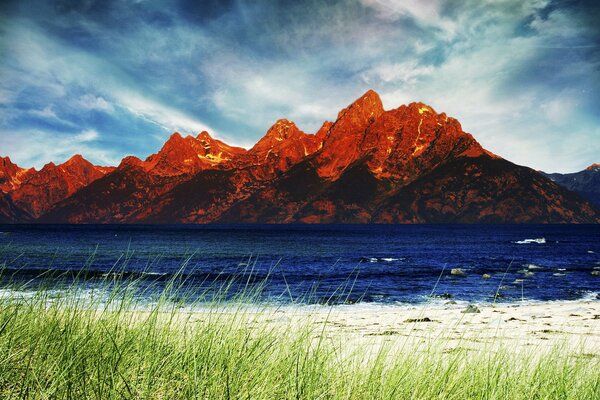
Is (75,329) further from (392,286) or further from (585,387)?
(392,286)

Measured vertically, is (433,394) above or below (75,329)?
below

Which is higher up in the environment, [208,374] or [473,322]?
[208,374]

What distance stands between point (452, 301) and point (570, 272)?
23504 mm

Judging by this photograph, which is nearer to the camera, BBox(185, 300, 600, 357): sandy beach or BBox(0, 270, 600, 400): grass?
BBox(0, 270, 600, 400): grass

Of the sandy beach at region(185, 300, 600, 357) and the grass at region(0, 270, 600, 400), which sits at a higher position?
the grass at region(0, 270, 600, 400)

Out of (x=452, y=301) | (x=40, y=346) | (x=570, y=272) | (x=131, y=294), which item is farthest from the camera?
(x=570, y=272)

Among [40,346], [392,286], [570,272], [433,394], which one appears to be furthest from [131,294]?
[570,272]

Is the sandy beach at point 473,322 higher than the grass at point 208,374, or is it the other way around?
the grass at point 208,374

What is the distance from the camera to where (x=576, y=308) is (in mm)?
20953

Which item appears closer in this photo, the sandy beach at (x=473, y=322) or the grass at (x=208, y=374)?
the grass at (x=208, y=374)

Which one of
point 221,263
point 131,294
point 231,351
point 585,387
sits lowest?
point 221,263

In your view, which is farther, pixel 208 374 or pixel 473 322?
pixel 473 322

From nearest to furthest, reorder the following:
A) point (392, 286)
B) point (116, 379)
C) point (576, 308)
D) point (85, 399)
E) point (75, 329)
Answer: point (85, 399)
point (116, 379)
point (75, 329)
point (576, 308)
point (392, 286)

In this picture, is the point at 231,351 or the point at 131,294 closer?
the point at 231,351
